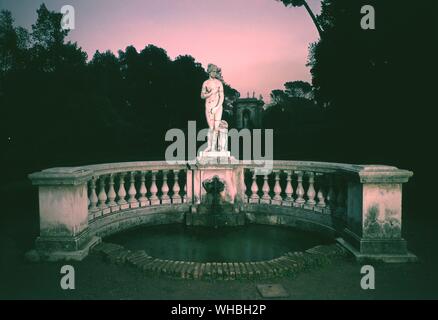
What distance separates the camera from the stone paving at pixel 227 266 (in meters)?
4.58

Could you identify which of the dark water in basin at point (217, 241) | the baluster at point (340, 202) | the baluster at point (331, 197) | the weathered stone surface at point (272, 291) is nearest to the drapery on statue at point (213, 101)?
the dark water in basin at point (217, 241)

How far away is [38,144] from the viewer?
24156mm

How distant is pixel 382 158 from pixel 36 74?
22976 millimetres

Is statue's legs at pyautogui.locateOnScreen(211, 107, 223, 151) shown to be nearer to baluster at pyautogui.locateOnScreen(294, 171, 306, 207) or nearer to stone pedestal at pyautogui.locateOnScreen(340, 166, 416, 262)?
baluster at pyautogui.locateOnScreen(294, 171, 306, 207)

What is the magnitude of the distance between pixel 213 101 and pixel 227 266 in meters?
4.09

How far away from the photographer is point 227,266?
15.6 feet

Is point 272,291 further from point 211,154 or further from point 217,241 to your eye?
point 211,154

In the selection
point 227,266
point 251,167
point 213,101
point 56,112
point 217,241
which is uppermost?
point 56,112

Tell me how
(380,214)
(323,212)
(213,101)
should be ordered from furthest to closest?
(213,101) < (323,212) < (380,214)

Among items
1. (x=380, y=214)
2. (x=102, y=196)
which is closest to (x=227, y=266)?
(x=380, y=214)

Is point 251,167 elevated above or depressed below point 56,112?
below

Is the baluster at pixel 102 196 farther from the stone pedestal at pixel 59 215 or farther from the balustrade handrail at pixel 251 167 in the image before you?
the stone pedestal at pixel 59 215

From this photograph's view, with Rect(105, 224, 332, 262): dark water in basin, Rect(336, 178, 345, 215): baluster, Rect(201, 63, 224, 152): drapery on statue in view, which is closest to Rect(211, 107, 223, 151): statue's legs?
Rect(201, 63, 224, 152): drapery on statue

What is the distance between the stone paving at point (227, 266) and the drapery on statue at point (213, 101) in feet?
11.1
